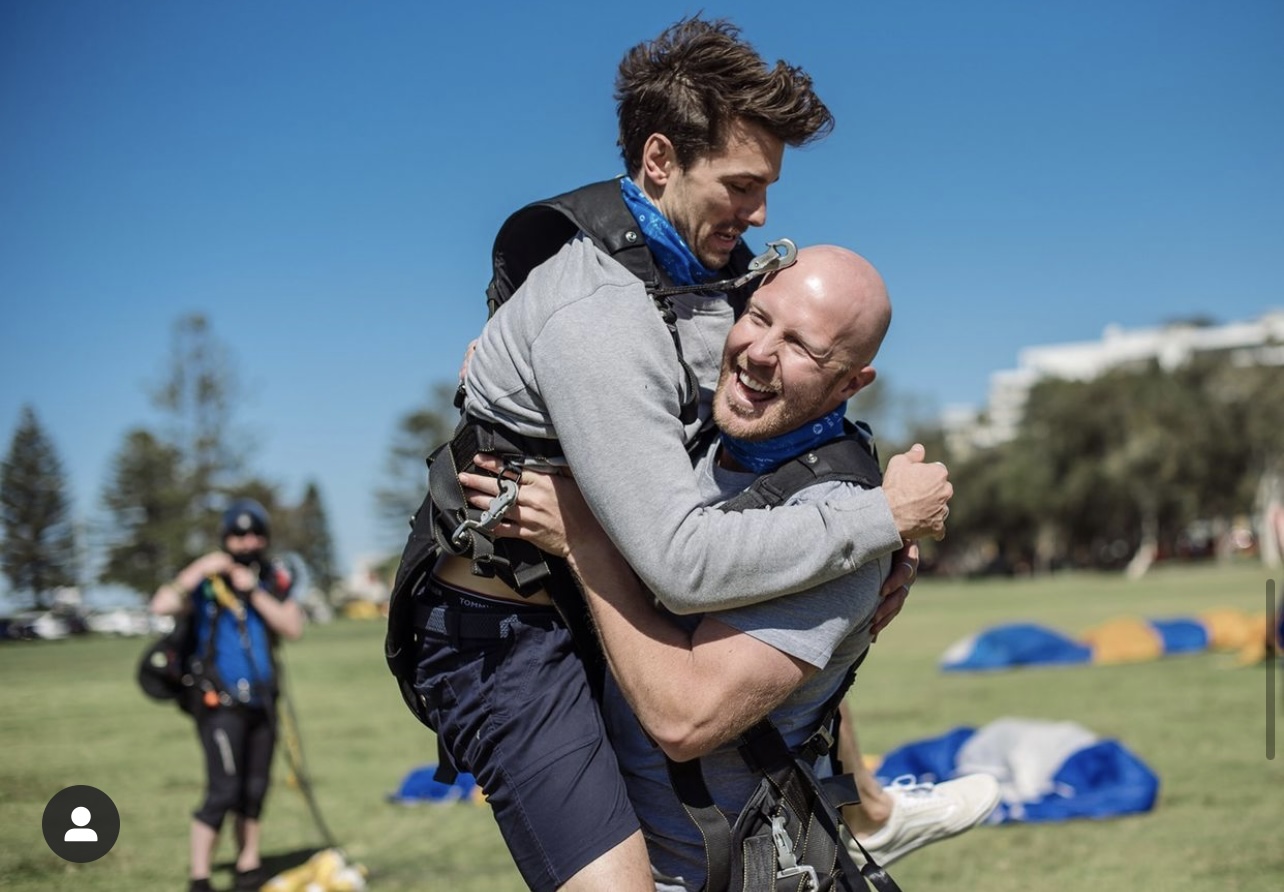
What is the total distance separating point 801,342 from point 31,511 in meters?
7.53

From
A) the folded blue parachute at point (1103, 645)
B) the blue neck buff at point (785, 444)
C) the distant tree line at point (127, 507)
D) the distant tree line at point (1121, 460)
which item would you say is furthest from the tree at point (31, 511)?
the distant tree line at point (1121, 460)

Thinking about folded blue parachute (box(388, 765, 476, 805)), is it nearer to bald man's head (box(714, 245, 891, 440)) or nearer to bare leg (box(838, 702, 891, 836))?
bare leg (box(838, 702, 891, 836))

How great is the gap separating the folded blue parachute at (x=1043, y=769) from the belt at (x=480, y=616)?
260 inches

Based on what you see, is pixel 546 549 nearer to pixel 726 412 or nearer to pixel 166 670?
pixel 726 412

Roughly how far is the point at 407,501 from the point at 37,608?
8749 centimetres

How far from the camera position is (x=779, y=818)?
328 centimetres

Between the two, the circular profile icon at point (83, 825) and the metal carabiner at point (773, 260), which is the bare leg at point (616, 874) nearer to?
the metal carabiner at point (773, 260)

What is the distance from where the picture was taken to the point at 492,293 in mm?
3508

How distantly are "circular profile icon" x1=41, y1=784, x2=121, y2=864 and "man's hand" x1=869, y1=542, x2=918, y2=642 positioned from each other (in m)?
3.78

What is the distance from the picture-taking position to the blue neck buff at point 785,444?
3195 millimetres

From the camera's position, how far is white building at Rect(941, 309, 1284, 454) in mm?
108481

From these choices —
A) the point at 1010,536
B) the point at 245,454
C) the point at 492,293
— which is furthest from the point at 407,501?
the point at 492,293

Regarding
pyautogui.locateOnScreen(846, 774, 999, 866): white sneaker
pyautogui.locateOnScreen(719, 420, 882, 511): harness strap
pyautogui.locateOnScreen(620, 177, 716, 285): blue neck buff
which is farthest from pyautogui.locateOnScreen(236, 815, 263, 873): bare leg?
pyautogui.locateOnScreen(620, 177, 716, 285): blue neck buff

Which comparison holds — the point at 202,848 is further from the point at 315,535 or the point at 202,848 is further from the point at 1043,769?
the point at 315,535
